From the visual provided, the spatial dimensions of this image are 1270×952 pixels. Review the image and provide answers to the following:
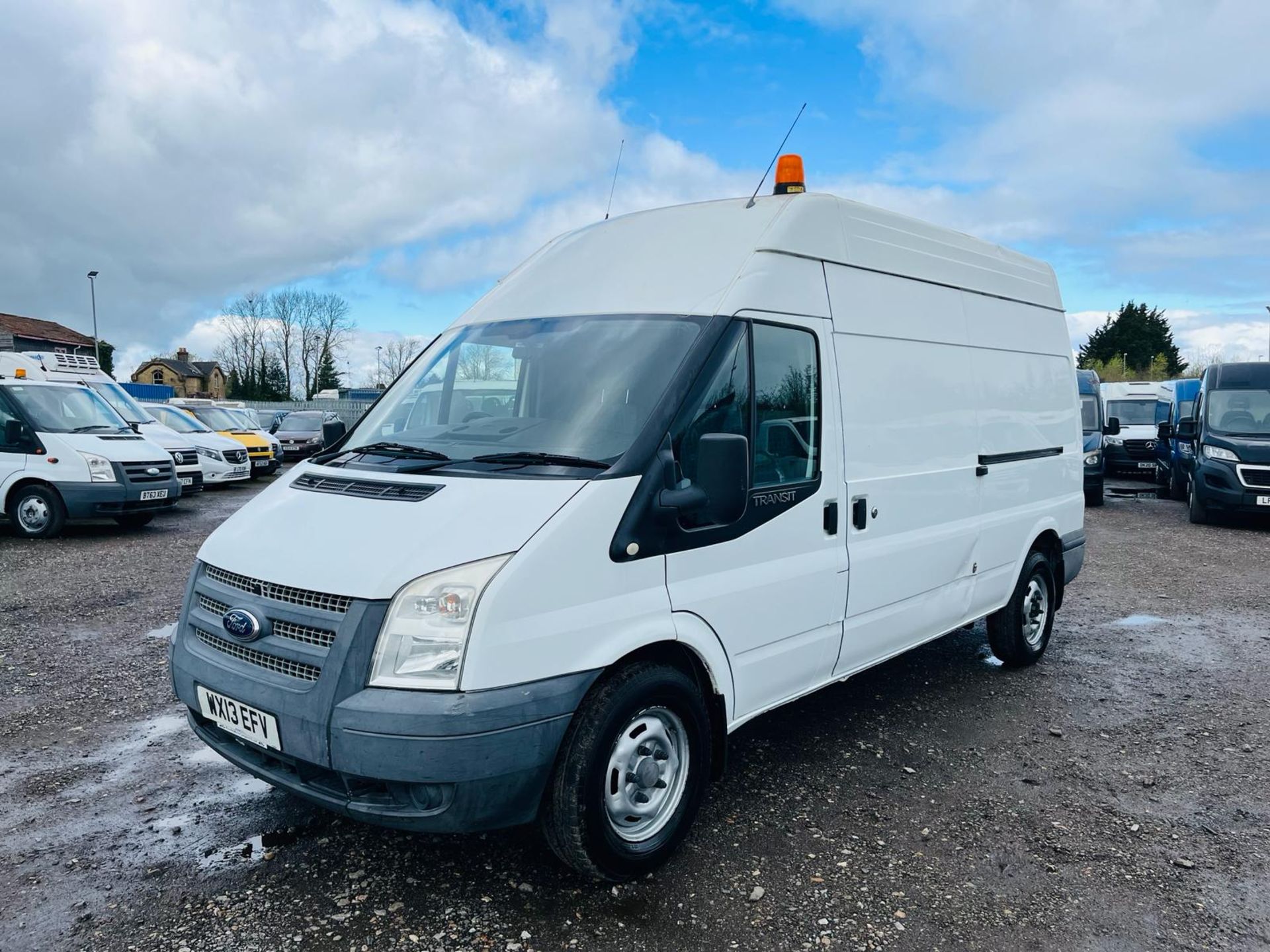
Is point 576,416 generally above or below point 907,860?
above

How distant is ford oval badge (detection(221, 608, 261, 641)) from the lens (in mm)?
3096

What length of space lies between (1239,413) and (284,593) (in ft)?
47.4

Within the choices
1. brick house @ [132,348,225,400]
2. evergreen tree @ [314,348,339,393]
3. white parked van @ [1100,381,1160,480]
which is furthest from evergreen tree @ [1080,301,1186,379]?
brick house @ [132,348,225,400]

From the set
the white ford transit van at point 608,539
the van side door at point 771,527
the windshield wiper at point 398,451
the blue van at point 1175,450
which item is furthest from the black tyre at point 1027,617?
the blue van at point 1175,450

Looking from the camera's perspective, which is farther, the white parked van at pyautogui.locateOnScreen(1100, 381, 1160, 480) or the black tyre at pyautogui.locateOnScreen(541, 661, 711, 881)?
the white parked van at pyautogui.locateOnScreen(1100, 381, 1160, 480)

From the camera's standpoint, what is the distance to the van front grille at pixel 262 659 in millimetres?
2957

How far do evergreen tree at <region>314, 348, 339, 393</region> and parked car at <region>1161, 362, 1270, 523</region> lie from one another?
6771 centimetres

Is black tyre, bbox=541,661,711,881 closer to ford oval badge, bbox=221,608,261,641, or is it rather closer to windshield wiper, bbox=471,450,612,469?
windshield wiper, bbox=471,450,612,469

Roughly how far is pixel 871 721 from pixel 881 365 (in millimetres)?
2020

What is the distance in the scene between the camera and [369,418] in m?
Result: 4.23

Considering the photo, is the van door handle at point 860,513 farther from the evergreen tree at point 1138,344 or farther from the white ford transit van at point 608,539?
the evergreen tree at point 1138,344

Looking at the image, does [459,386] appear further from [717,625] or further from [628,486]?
[717,625]

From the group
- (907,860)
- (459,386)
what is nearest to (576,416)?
(459,386)

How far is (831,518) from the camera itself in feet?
13.1
